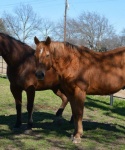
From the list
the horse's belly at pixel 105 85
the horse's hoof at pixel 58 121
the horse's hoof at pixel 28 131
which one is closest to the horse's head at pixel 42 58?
the horse's belly at pixel 105 85

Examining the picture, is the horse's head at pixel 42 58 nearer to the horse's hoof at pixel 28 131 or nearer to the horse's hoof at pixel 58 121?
the horse's hoof at pixel 28 131

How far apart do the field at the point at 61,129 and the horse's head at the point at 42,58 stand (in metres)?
1.31

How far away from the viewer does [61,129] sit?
6449mm

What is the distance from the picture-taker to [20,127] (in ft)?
21.3

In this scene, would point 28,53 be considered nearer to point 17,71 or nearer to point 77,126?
point 17,71

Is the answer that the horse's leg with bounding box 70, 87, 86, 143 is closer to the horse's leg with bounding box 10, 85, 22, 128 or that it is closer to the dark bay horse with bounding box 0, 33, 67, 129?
the dark bay horse with bounding box 0, 33, 67, 129

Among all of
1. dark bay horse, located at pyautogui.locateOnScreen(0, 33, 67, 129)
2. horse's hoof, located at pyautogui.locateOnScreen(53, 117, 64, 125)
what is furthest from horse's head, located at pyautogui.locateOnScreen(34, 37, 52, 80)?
horse's hoof, located at pyautogui.locateOnScreen(53, 117, 64, 125)

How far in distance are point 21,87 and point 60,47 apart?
141cm

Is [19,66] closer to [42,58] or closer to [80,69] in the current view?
[42,58]

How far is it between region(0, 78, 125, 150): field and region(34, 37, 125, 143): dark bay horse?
37 centimetres

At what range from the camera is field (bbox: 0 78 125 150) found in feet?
17.1

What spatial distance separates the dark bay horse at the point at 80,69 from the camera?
Answer: 511 cm

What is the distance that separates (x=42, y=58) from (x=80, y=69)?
812mm

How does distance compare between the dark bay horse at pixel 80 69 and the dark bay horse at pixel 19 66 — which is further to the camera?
the dark bay horse at pixel 19 66
